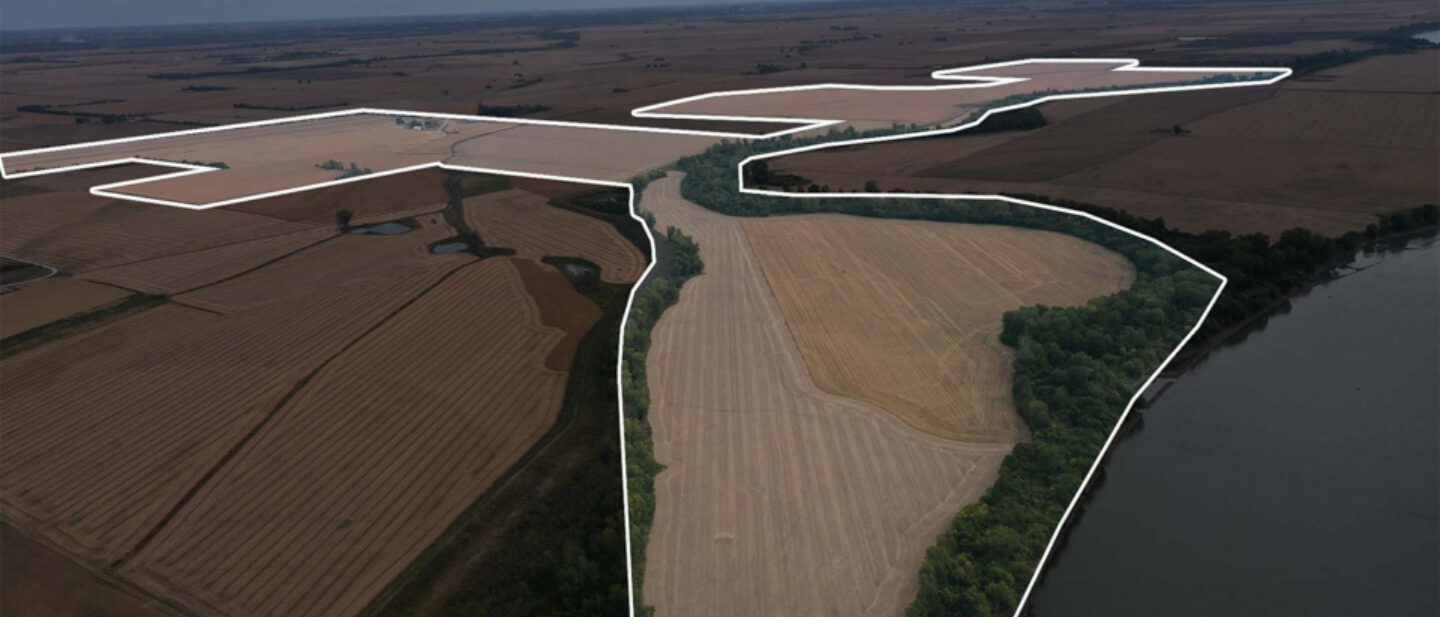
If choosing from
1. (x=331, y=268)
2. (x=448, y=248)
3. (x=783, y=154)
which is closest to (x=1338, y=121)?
(x=783, y=154)

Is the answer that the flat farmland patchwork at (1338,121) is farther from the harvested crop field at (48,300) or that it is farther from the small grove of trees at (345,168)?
the harvested crop field at (48,300)

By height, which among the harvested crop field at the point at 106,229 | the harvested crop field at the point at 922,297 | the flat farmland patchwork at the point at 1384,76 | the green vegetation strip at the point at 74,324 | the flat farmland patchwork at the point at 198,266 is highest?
the flat farmland patchwork at the point at 1384,76

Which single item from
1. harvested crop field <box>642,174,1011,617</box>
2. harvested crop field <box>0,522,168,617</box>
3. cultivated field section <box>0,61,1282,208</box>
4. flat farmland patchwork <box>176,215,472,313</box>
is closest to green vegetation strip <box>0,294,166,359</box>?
flat farmland patchwork <box>176,215,472,313</box>

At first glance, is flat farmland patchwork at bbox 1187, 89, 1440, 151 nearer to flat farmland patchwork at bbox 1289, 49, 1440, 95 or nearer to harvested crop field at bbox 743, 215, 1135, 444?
flat farmland patchwork at bbox 1289, 49, 1440, 95

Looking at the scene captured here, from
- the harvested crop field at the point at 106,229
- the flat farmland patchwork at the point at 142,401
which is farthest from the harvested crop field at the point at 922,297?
the harvested crop field at the point at 106,229

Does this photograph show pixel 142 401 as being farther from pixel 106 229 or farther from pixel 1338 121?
pixel 1338 121

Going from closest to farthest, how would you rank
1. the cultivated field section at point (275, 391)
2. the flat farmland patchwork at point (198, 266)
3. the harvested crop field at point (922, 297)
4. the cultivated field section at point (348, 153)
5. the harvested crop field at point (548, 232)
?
1. the cultivated field section at point (275, 391)
2. the harvested crop field at point (922, 297)
3. the flat farmland patchwork at point (198, 266)
4. the harvested crop field at point (548, 232)
5. the cultivated field section at point (348, 153)

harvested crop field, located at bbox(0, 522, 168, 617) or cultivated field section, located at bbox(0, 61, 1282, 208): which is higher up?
cultivated field section, located at bbox(0, 61, 1282, 208)
